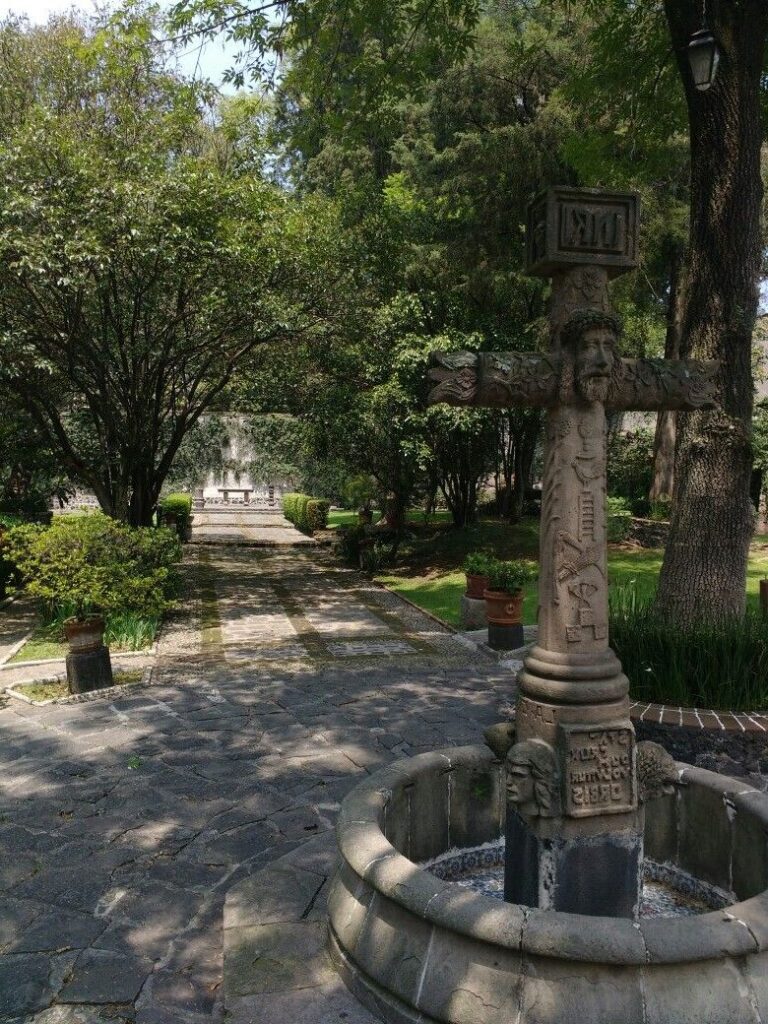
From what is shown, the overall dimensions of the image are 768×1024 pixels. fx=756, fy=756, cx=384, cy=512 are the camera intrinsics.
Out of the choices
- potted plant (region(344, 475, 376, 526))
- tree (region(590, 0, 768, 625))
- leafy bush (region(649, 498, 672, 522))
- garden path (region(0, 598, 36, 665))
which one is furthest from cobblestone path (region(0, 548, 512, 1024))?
leafy bush (region(649, 498, 672, 522))

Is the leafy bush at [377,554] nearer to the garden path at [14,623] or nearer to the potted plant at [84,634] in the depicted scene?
the garden path at [14,623]

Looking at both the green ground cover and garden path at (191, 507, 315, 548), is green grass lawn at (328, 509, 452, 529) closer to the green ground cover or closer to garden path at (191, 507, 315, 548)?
garden path at (191, 507, 315, 548)

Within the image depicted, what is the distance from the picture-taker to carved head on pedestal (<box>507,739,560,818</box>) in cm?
324

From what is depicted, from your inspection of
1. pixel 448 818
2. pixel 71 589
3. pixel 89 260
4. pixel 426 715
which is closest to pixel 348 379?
pixel 89 260

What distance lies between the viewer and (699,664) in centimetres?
580

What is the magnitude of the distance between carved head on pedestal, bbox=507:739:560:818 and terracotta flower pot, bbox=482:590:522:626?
666 centimetres

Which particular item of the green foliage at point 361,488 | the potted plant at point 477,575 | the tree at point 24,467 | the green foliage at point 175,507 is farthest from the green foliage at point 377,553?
the green foliage at point 175,507

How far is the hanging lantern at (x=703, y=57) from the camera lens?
227 inches

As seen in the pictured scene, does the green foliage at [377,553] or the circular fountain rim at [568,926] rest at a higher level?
the circular fountain rim at [568,926]

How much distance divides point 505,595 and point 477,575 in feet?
5.03

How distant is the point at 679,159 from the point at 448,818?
41.8 ft

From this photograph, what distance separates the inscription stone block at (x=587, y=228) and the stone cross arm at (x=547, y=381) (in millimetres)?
431

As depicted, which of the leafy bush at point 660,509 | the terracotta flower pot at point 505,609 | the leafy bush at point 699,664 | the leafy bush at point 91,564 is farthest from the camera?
the leafy bush at point 660,509

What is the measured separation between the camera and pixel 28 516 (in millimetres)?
17031
